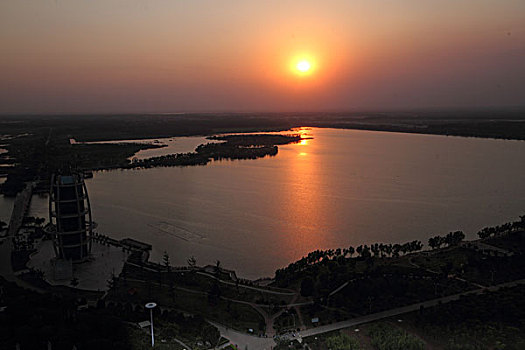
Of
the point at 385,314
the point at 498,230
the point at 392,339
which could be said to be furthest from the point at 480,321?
the point at 498,230

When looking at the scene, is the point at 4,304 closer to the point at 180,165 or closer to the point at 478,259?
the point at 478,259

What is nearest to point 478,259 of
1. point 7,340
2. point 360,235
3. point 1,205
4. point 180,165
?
point 360,235

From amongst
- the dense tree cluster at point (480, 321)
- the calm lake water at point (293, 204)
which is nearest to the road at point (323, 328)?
the dense tree cluster at point (480, 321)

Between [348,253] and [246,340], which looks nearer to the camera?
[246,340]

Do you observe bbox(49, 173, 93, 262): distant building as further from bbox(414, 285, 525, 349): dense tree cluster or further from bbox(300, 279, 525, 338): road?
bbox(414, 285, 525, 349): dense tree cluster

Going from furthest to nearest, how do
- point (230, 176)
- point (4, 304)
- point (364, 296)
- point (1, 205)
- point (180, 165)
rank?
point (180, 165)
point (230, 176)
point (1, 205)
point (364, 296)
point (4, 304)

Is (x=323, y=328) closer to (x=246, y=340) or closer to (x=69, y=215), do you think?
(x=246, y=340)

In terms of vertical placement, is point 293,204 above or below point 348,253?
above

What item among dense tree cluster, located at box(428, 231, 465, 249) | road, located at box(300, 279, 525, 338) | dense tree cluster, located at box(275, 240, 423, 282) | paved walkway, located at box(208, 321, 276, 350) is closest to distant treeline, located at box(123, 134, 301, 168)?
dense tree cluster, located at box(275, 240, 423, 282)

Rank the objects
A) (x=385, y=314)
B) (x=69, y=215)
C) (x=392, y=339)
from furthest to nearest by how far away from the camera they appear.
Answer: (x=69, y=215)
(x=385, y=314)
(x=392, y=339)
